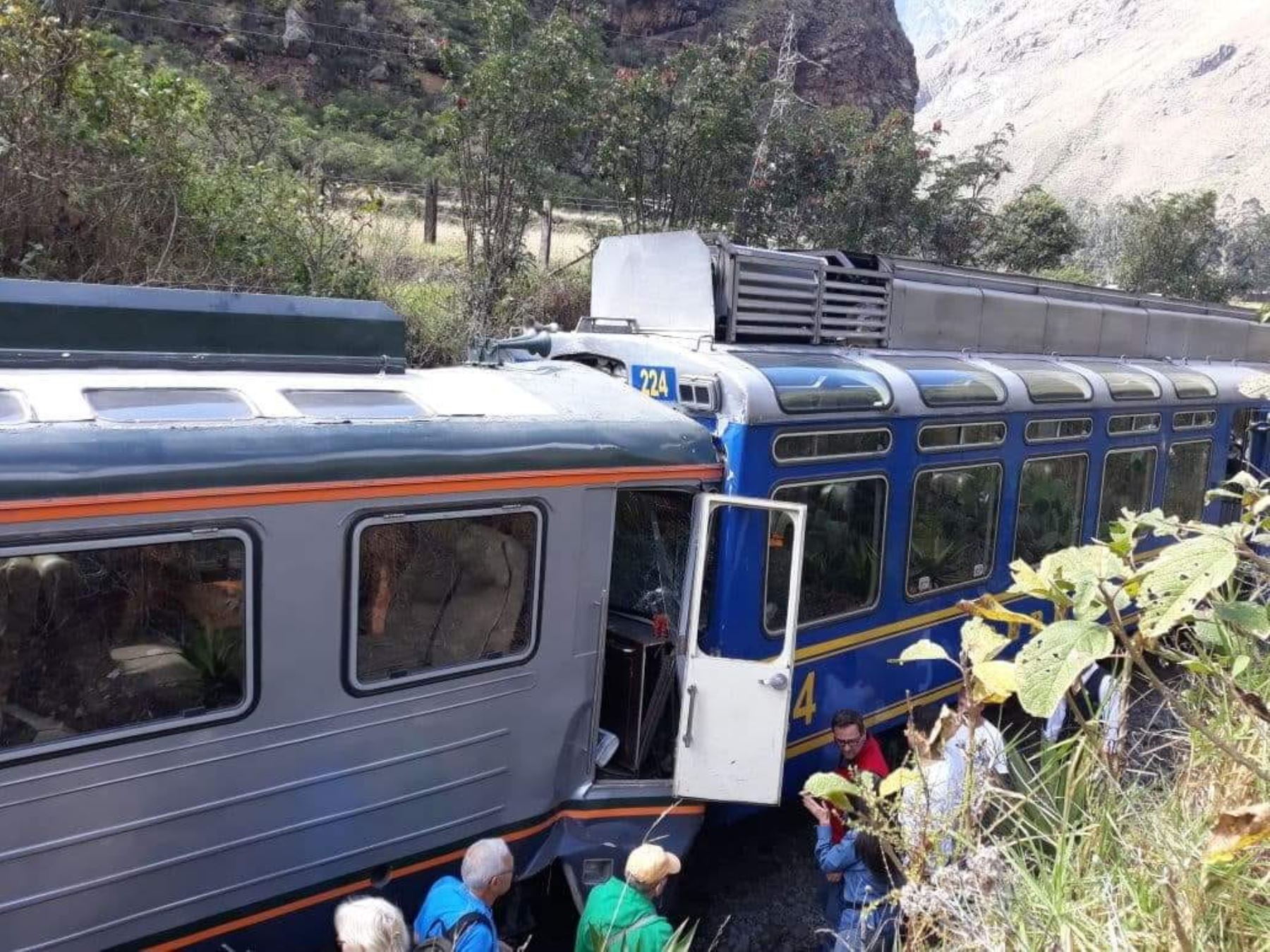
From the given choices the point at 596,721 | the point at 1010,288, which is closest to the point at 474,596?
the point at 596,721

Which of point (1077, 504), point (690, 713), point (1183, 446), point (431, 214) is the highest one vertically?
point (431, 214)

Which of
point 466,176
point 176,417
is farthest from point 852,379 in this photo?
point 466,176

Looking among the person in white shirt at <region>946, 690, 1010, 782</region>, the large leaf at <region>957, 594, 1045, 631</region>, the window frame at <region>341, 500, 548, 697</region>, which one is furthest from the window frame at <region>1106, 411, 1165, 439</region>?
the large leaf at <region>957, 594, 1045, 631</region>

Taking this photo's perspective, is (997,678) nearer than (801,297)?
Yes

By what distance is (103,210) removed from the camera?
9156 mm

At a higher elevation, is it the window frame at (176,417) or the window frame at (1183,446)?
the window frame at (176,417)

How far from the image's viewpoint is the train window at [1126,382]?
7910mm

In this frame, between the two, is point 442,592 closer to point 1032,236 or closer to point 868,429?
point 868,429

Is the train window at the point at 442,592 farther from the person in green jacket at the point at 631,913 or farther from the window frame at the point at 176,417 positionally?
the person in green jacket at the point at 631,913

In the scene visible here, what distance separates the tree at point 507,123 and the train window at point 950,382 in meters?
6.57

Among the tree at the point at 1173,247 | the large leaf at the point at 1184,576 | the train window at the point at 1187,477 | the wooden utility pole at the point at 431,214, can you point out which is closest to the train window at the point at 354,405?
the large leaf at the point at 1184,576

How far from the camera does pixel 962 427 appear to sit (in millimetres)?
6531

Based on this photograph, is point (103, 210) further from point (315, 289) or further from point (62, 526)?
point (62, 526)

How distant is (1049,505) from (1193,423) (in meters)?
2.43
